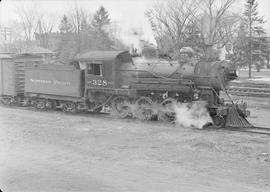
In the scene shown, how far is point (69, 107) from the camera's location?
18.3 m

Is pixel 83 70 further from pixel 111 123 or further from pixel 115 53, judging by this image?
pixel 111 123

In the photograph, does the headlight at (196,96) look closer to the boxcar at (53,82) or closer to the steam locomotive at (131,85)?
the steam locomotive at (131,85)

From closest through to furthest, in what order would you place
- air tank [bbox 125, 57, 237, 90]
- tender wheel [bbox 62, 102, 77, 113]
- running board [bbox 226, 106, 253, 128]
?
running board [bbox 226, 106, 253, 128], air tank [bbox 125, 57, 237, 90], tender wheel [bbox 62, 102, 77, 113]

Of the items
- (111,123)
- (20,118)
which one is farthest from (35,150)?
(20,118)

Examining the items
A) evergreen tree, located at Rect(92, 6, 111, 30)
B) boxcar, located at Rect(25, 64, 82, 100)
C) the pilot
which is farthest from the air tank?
evergreen tree, located at Rect(92, 6, 111, 30)

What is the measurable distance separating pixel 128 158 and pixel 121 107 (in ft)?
22.9

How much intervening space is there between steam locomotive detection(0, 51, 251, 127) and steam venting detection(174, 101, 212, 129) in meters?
0.34

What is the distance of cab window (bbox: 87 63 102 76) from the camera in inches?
655

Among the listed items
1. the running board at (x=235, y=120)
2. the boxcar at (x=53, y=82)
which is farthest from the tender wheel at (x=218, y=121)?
the boxcar at (x=53, y=82)

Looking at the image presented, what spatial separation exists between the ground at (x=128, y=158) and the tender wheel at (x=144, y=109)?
612 mm

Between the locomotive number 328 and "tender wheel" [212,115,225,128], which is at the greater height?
the locomotive number 328

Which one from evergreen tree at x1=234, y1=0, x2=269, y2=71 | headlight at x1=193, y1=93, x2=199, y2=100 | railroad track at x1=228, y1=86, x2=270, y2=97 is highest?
evergreen tree at x1=234, y1=0, x2=269, y2=71

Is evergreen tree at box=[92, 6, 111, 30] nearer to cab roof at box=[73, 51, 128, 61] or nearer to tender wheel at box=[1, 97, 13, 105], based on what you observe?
tender wheel at box=[1, 97, 13, 105]

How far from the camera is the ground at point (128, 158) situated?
737 cm
